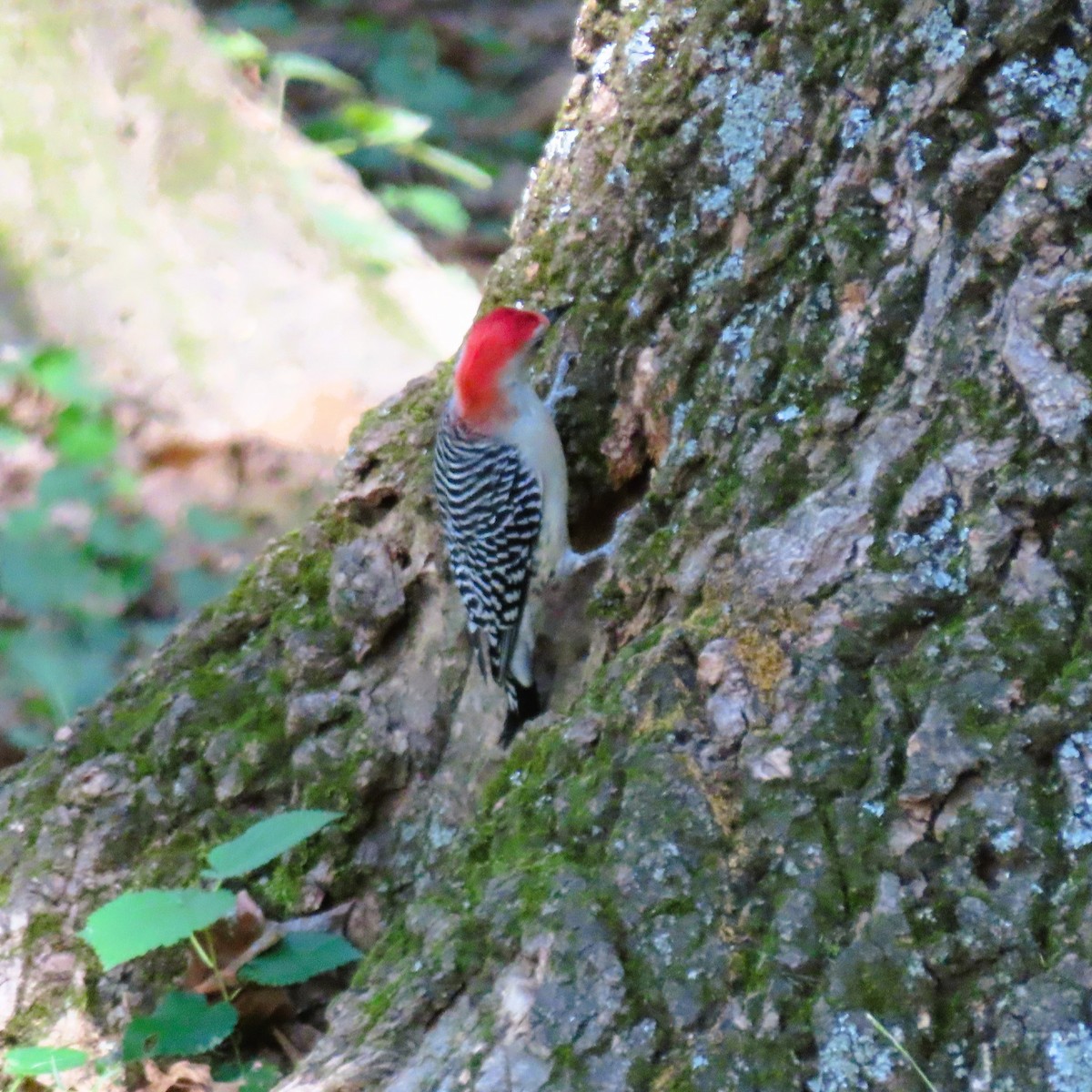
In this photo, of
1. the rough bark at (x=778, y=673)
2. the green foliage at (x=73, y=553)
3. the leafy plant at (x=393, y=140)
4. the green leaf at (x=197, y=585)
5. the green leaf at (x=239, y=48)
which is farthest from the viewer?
the leafy plant at (x=393, y=140)

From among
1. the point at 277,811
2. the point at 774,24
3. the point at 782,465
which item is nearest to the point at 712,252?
the point at 774,24

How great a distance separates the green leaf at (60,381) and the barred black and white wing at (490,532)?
8.18 ft

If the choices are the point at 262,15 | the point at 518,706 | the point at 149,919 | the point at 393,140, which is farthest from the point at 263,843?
the point at 262,15

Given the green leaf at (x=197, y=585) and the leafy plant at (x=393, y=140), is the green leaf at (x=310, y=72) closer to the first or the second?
the leafy plant at (x=393, y=140)

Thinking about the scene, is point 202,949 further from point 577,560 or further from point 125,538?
point 125,538

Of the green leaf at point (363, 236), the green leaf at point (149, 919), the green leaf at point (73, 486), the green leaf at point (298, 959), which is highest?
the green leaf at point (363, 236)

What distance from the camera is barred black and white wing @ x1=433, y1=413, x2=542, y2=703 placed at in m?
3.04

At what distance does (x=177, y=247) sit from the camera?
572 centimetres

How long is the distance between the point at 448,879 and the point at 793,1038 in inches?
28.9

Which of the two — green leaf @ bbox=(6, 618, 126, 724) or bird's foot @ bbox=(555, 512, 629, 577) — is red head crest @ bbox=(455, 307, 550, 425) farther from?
green leaf @ bbox=(6, 618, 126, 724)

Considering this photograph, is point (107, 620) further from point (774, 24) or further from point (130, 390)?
point (774, 24)

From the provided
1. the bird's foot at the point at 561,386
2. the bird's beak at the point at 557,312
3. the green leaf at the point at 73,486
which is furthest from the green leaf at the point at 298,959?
the green leaf at the point at 73,486

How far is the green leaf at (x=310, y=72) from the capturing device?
725 centimetres

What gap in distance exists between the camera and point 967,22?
88.4 inches
